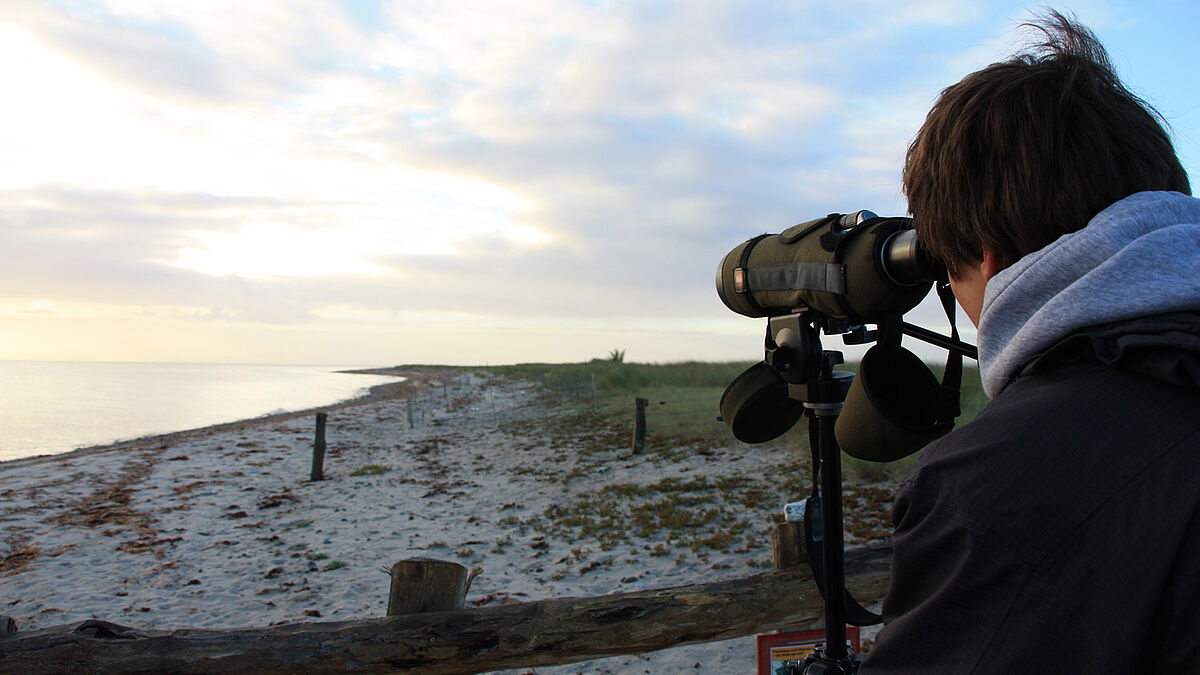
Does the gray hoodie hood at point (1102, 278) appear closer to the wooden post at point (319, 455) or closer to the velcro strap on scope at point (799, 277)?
the velcro strap on scope at point (799, 277)

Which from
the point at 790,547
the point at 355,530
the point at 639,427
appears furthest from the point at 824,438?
the point at 639,427

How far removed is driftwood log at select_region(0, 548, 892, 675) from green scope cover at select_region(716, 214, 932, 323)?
1441 mm

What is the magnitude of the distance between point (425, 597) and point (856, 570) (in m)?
1.86

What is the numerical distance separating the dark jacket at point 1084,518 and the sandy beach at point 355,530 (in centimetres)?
369

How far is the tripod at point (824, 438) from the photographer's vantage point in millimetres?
1669

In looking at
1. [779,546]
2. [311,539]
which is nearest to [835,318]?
[779,546]

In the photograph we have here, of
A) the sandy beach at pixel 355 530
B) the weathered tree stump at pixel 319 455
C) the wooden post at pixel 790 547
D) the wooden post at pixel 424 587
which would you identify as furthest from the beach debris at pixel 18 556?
the wooden post at pixel 790 547

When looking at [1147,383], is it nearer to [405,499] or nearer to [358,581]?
[358,581]

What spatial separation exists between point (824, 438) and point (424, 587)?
71.5 inches

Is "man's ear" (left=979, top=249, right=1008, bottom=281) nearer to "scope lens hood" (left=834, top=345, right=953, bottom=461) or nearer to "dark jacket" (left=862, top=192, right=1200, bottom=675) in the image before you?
"dark jacket" (left=862, top=192, right=1200, bottom=675)

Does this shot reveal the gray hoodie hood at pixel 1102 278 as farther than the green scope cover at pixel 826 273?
No

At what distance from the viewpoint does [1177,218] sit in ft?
2.54

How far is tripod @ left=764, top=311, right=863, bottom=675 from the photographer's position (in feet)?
5.48

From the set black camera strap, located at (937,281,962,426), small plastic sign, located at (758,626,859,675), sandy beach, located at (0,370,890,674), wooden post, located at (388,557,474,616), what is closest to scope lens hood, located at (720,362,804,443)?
black camera strap, located at (937,281,962,426)
